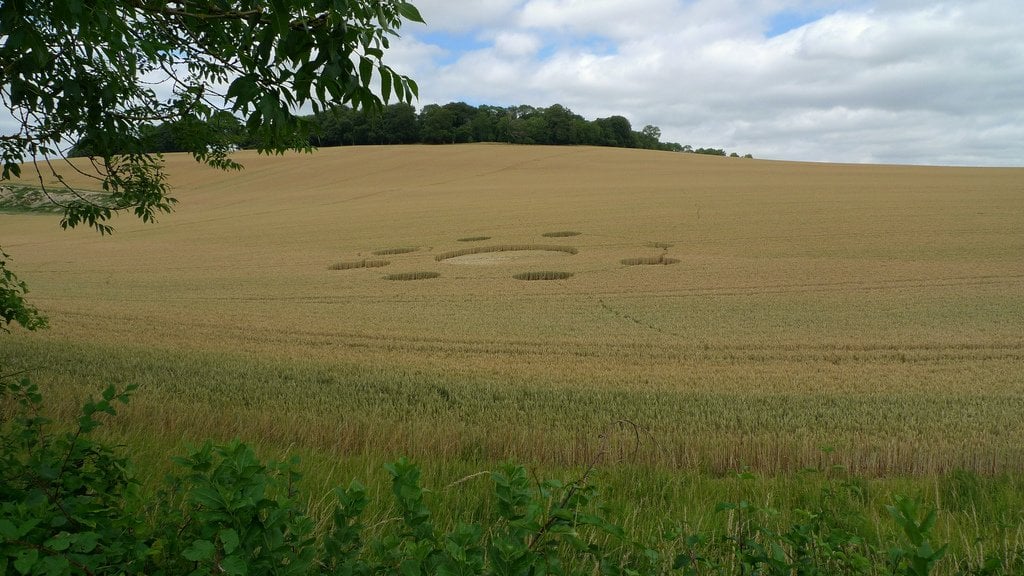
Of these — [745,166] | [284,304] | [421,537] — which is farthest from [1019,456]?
[745,166]

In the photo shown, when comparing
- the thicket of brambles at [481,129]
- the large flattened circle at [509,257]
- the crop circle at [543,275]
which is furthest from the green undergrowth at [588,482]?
the thicket of brambles at [481,129]

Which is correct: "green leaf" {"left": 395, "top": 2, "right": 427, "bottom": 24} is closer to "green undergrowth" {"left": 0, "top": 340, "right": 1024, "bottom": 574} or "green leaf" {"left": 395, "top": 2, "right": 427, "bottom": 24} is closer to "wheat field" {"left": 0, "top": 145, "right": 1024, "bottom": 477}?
"green undergrowth" {"left": 0, "top": 340, "right": 1024, "bottom": 574}

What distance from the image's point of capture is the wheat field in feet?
19.1

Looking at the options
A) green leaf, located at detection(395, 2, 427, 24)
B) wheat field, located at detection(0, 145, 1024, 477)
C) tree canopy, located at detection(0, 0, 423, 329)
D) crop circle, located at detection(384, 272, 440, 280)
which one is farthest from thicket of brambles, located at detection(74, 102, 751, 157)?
green leaf, located at detection(395, 2, 427, 24)

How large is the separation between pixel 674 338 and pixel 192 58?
727 cm

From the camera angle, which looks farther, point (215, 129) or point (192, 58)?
point (215, 129)

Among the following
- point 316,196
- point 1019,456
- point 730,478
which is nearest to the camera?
point 730,478

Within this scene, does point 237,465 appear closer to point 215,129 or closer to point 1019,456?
point 215,129

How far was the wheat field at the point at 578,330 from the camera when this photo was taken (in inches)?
229

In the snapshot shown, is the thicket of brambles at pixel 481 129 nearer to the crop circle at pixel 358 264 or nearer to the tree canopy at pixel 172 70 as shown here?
the crop circle at pixel 358 264

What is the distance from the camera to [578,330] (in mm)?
10781

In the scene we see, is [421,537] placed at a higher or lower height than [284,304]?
higher

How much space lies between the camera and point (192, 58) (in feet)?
17.6

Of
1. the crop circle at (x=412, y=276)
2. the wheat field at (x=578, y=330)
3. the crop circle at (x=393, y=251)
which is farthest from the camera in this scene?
the crop circle at (x=393, y=251)
